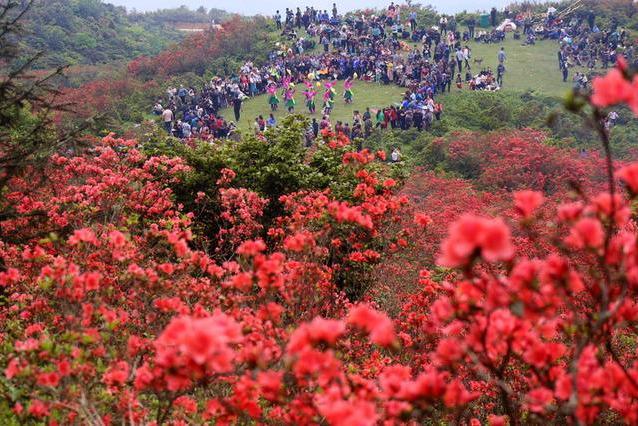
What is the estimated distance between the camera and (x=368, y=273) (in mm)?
8977

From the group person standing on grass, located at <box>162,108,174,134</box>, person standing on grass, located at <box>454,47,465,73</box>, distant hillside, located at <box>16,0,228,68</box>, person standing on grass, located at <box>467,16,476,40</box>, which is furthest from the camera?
distant hillside, located at <box>16,0,228,68</box>

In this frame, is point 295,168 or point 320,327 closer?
point 320,327

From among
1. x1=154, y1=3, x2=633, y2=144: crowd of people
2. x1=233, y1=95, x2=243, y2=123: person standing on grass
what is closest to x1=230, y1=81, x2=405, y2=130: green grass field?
x1=154, y1=3, x2=633, y2=144: crowd of people

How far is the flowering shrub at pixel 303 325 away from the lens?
246 centimetres

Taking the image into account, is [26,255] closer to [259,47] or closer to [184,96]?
[184,96]

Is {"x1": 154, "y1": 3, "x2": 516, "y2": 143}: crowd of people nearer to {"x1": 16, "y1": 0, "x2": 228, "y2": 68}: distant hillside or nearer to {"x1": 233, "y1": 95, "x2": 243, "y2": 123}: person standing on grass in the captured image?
{"x1": 233, "y1": 95, "x2": 243, "y2": 123}: person standing on grass

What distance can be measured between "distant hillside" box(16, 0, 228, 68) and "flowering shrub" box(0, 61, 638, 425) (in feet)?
113

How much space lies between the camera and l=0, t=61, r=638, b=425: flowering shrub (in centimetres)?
246

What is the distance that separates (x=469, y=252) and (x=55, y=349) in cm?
285

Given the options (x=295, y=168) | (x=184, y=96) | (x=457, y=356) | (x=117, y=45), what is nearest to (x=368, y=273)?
(x=295, y=168)

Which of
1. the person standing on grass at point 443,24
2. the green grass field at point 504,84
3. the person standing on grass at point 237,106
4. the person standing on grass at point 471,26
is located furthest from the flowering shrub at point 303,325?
the person standing on grass at point 471,26

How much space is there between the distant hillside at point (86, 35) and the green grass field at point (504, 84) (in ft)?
63.3

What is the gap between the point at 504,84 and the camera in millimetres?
28344

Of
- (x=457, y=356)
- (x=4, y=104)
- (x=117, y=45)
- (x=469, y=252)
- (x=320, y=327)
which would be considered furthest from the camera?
(x=117, y=45)
